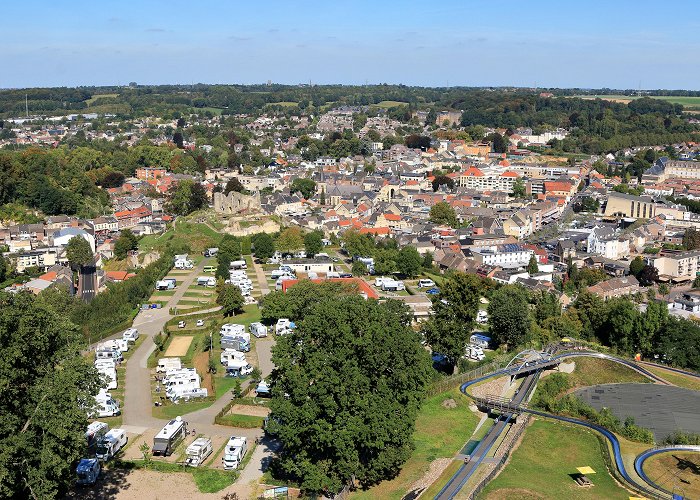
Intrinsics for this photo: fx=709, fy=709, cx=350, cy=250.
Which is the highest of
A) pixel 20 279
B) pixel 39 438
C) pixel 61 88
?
pixel 61 88

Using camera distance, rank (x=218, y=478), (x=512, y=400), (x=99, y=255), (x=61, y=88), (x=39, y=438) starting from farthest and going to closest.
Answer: (x=61, y=88)
(x=99, y=255)
(x=512, y=400)
(x=218, y=478)
(x=39, y=438)

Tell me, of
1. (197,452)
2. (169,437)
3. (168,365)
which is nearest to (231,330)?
(168,365)

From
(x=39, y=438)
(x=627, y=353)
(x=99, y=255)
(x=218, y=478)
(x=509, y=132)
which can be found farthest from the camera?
(x=509, y=132)

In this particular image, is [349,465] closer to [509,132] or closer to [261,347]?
[261,347]

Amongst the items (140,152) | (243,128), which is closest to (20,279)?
(140,152)

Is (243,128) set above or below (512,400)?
above

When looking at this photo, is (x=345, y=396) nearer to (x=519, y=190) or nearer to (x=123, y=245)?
(x=123, y=245)
